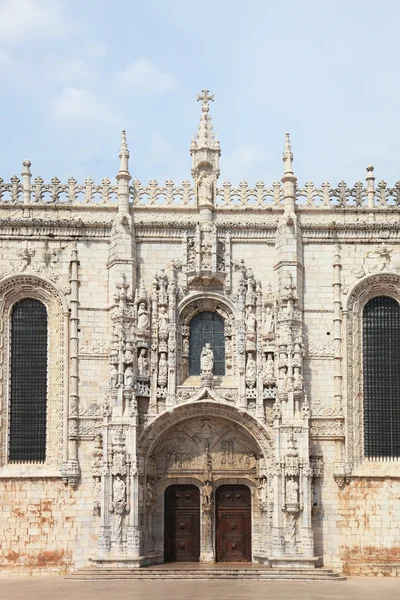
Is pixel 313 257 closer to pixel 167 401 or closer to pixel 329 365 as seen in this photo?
pixel 329 365

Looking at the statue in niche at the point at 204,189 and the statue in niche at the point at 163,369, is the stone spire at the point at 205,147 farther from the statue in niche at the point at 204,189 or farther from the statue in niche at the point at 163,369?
the statue in niche at the point at 163,369

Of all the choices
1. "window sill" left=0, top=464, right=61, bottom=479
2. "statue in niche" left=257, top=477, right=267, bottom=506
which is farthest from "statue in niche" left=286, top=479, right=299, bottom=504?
"window sill" left=0, top=464, right=61, bottom=479

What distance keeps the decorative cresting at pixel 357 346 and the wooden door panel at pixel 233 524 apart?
335 centimetres

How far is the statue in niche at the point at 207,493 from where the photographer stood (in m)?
30.5

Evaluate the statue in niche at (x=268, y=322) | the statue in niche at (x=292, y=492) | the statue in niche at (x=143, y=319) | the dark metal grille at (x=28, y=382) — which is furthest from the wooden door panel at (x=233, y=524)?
the dark metal grille at (x=28, y=382)

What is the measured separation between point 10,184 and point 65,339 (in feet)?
17.1

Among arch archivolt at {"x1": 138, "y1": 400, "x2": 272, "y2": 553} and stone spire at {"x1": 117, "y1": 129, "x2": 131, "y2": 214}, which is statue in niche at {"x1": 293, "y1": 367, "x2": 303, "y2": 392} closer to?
arch archivolt at {"x1": 138, "y1": 400, "x2": 272, "y2": 553}

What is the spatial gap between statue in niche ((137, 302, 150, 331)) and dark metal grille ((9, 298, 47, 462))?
3.00m

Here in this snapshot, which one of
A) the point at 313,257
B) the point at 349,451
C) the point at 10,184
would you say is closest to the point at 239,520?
the point at 349,451

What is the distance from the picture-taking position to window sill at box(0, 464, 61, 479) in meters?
30.1

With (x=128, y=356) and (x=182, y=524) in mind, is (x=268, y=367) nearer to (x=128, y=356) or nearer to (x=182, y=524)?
(x=128, y=356)

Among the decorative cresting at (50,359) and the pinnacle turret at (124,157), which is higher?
the pinnacle turret at (124,157)

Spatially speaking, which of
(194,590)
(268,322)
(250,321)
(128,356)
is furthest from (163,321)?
(194,590)

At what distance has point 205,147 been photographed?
3212cm
